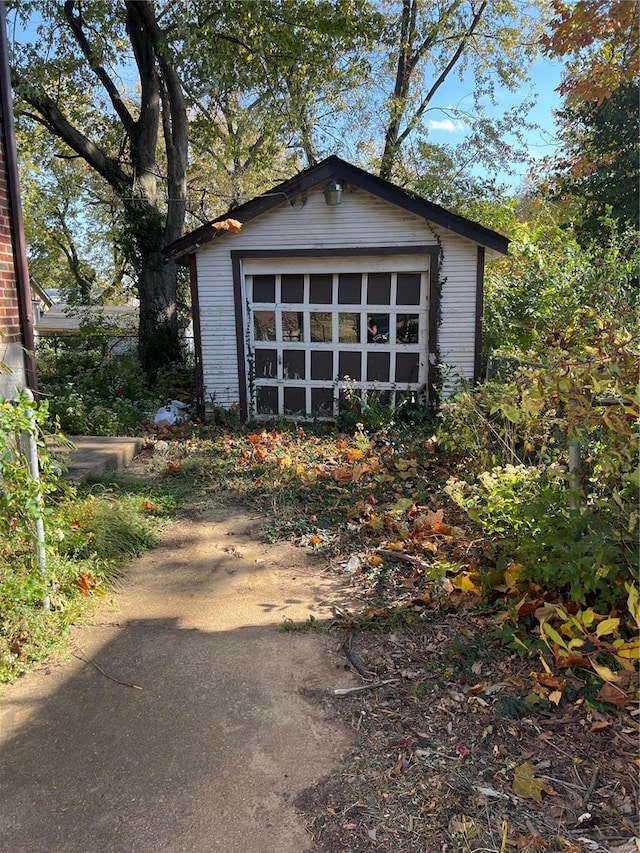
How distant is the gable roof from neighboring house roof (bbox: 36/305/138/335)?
6378 mm

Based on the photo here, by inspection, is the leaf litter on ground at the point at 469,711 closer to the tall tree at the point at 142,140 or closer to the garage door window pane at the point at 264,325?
the garage door window pane at the point at 264,325

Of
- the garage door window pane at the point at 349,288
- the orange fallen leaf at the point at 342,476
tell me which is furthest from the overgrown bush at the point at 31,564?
the garage door window pane at the point at 349,288

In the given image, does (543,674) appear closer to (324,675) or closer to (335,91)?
(324,675)

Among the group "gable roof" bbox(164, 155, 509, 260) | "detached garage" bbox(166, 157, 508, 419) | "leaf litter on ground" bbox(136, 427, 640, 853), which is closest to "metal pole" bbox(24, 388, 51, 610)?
"leaf litter on ground" bbox(136, 427, 640, 853)

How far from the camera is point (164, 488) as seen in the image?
638 cm

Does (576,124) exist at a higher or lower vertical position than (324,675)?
higher

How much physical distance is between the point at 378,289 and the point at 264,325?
6.21ft

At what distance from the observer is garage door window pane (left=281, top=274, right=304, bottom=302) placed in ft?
29.7

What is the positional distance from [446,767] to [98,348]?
12.4m

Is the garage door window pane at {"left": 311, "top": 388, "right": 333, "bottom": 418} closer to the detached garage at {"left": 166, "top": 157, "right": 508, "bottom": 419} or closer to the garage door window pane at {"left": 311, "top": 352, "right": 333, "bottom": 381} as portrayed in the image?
the detached garage at {"left": 166, "top": 157, "right": 508, "bottom": 419}

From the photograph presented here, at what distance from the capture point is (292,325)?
917cm

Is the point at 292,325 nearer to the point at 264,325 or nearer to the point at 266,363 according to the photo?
the point at 264,325

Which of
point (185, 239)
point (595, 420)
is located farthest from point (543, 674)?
point (185, 239)

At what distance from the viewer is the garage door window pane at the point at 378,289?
8.81 metres
